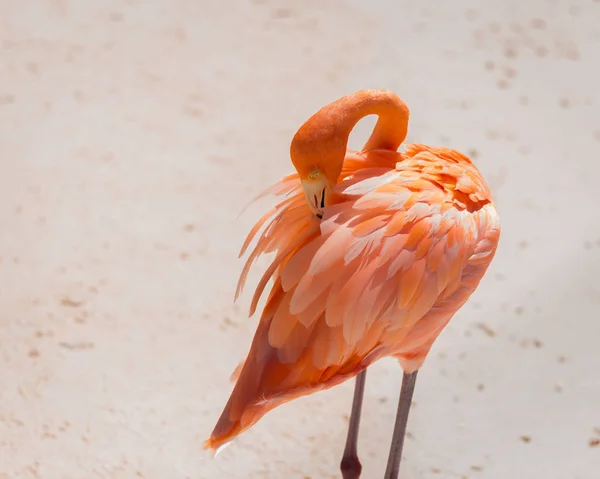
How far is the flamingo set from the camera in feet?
5.29

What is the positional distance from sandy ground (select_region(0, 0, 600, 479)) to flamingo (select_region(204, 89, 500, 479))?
0.57 metres

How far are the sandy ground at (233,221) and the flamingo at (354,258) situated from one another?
57 cm

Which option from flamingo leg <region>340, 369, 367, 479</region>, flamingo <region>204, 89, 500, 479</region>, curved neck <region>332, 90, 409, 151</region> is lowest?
flamingo leg <region>340, 369, 367, 479</region>

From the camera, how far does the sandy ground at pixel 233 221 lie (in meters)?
2.23

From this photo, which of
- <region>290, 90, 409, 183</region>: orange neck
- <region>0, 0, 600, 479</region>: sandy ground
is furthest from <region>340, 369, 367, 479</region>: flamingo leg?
<region>290, 90, 409, 183</region>: orange neck

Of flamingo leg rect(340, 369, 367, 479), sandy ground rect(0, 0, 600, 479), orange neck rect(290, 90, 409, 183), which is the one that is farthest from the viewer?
sandy ground rect(0, 0, 600, 479)

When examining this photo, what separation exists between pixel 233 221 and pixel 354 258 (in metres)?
1.32

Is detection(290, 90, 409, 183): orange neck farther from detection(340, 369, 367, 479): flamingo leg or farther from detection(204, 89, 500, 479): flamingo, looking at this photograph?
detection(340, 369, 367, 479): flamingo leg

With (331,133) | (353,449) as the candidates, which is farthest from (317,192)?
(353,449)

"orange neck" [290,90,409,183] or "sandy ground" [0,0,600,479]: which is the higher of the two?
"orange neck" [290,90,409,183]

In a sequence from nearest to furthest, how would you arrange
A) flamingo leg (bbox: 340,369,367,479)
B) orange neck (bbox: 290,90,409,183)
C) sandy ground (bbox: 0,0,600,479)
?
orange neck (bbox: 290,90,409,183)
flamingo leg (bbox: 340,369,367,479)
sandy ground (bbox: 0,0,600,479)

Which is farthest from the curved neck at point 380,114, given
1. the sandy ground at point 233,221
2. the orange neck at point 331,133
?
the sandy ground at point 233,221

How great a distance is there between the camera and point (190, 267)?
107 inches

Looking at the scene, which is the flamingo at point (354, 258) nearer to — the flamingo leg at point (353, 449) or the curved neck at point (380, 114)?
the curved neck at point (380, 114)
